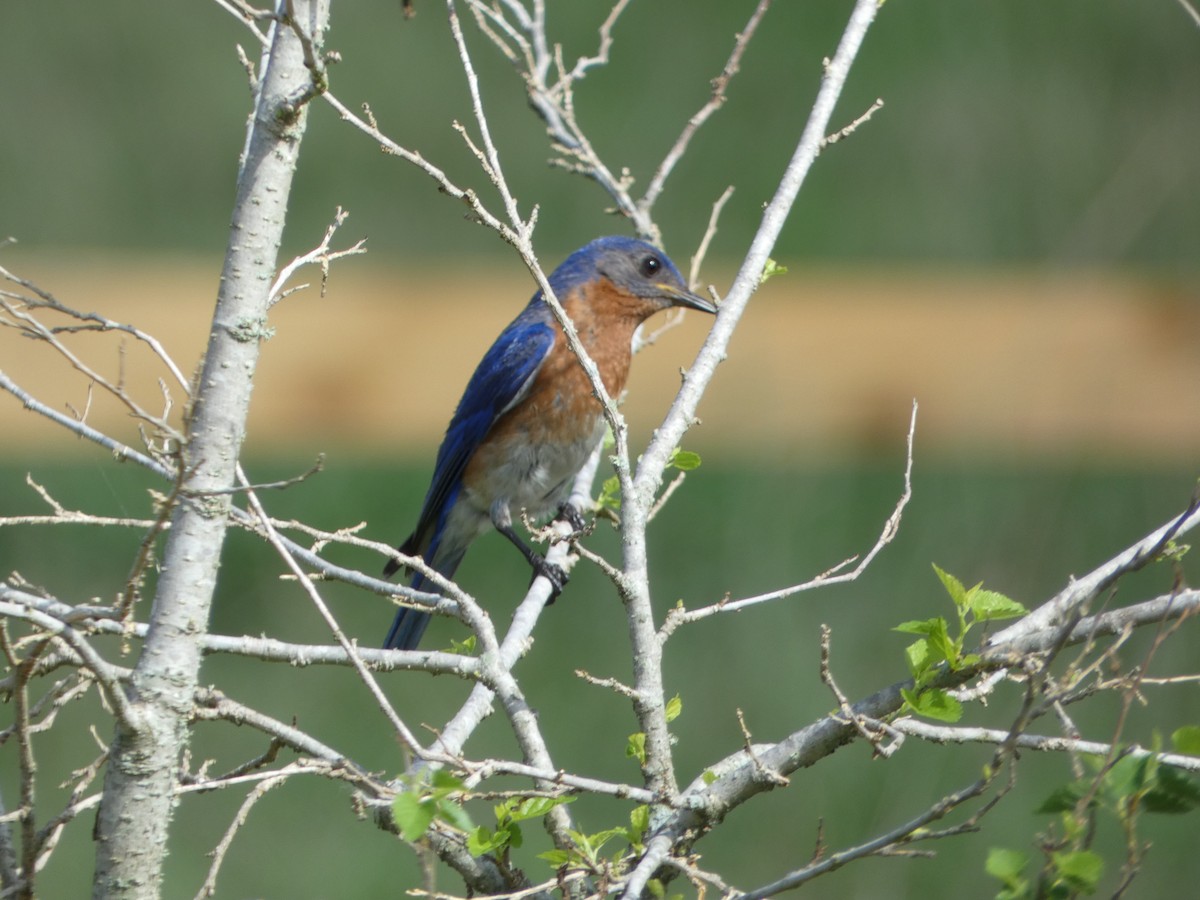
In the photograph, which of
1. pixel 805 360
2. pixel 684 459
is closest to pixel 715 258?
pixel 805 360

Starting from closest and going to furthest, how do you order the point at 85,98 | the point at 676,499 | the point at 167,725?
the point at 167,725 < the point at 676,499 < the point at 85,98

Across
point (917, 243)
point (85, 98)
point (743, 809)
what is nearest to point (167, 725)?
point (743, 809)

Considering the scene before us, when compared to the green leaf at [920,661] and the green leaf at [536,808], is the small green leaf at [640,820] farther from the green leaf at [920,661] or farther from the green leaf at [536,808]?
the green leaf at [920,661]

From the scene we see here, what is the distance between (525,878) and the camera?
124cm

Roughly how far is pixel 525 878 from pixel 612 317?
60.9 inches

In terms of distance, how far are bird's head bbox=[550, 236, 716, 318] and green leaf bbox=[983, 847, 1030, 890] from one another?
1670 mm

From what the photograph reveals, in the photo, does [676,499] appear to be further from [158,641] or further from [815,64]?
[158,641]

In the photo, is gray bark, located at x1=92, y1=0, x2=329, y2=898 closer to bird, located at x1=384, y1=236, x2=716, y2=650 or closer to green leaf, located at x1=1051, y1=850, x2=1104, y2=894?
green leaf, located at x1=1051, y1=850, x2=1104, y2=894

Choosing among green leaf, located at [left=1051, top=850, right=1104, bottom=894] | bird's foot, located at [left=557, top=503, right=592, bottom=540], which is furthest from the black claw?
green leaf, located at [left=1051, top=850, right=1104, bottom=894]

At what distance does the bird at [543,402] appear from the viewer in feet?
8.48

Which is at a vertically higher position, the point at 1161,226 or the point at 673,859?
the point at 1161,226

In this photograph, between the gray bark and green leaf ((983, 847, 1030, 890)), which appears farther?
the gray bark

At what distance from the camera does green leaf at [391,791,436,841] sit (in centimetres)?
95

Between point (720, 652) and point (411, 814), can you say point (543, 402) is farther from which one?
point (411, 814)
